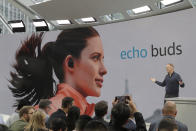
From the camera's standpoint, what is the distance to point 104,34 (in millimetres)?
8148

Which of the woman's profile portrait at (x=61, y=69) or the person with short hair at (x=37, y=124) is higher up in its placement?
the woman's profile portrait at (x=61, y=69)

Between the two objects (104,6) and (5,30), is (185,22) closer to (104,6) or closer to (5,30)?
(104,6)

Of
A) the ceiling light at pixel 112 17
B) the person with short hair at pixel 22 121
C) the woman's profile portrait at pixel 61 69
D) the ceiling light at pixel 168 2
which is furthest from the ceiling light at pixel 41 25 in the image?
the person with short hair at pixel 22 121

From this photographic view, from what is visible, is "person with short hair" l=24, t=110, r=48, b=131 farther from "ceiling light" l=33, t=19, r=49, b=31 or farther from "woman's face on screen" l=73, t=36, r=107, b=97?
"ceiling light" l=33, t=19, r=49, b=31

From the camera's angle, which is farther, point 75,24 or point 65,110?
point 75,24

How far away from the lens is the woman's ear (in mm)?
8641

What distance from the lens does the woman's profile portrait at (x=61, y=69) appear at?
27.3 feet

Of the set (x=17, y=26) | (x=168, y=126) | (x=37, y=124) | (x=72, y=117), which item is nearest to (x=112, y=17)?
(x=17, y=26)

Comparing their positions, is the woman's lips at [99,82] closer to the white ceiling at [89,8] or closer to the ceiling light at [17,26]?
the white ceiling at [89,8]

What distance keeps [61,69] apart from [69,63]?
341 millimetres

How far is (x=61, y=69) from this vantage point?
8836 mm

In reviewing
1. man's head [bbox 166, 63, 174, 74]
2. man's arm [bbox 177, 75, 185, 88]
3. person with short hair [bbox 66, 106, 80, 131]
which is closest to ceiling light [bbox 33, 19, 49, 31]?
man's head [bbox 166, 63, 174, 74]

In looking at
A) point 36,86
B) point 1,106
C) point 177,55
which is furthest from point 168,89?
point 1,106

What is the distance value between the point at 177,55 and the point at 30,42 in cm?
496
